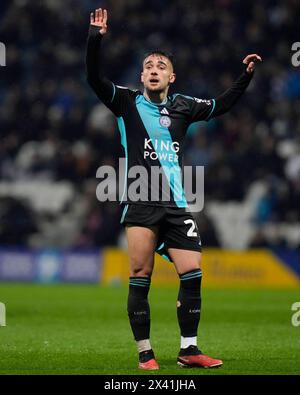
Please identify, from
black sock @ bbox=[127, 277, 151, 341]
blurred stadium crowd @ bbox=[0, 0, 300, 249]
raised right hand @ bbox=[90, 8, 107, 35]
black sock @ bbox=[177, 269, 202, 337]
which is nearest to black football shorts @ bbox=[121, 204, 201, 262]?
black sock @ bbox=[177, 269, 202, 337]

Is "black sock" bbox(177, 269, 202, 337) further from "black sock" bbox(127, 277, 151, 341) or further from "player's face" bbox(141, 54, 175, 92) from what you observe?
"player's face" bbox(141, 54, 175, 92)

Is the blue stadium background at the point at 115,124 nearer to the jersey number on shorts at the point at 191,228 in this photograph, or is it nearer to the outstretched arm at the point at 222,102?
the outstretched arm at the point at 222,102

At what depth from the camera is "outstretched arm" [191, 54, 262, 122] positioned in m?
7.22

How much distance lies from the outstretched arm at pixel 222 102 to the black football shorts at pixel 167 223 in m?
0.77

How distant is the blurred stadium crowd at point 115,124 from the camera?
17812 millimetres

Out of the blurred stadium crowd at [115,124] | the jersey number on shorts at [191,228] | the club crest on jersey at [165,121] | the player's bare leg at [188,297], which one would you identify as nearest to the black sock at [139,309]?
the player's bare leg at [188,297]

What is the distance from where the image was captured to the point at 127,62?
20.4 m

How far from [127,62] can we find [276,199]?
4910 millimetres

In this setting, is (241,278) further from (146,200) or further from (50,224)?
(146,200)

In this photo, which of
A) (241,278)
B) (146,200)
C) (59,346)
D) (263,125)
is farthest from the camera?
(263,125)

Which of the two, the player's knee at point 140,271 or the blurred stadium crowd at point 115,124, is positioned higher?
the blurred stadium crowd at point 115,124

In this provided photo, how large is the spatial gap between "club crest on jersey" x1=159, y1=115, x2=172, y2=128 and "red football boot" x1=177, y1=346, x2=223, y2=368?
63.8 inches
